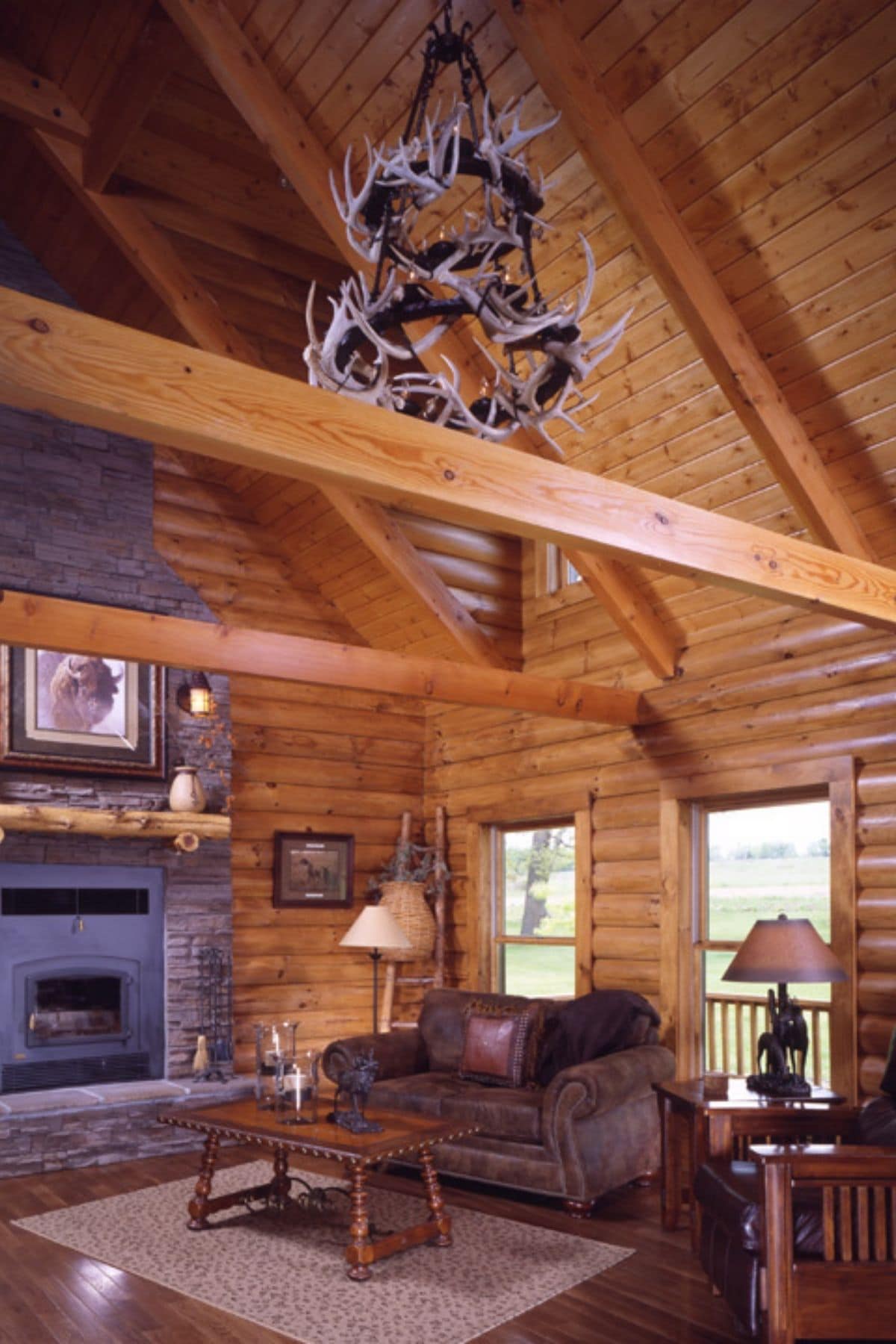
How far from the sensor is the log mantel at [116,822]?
6332 millimetres

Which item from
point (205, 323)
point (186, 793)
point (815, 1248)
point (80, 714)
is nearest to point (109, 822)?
point (186, 793)

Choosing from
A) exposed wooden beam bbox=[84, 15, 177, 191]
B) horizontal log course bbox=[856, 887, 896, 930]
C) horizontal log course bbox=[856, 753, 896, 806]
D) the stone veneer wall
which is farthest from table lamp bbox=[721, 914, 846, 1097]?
exposed wooden beam bbox=[84, 15, 177, 191]

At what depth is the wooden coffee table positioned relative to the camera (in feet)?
14.1

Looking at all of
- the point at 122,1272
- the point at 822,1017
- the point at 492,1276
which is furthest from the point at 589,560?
the point at 122,1272

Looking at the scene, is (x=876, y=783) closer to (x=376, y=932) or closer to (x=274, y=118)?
(x=376, y=932)

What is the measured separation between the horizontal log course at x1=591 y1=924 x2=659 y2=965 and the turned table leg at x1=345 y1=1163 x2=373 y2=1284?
254 centimetres

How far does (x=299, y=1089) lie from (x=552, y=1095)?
114cm

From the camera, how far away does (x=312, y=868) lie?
793cm

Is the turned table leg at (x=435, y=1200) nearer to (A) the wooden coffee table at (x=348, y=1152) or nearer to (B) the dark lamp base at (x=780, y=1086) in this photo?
(A) the wooden coffee table at (x=348, y=1152)

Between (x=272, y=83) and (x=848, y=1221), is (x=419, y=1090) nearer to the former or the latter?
(x=848, y=1221)

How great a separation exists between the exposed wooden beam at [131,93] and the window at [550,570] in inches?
133

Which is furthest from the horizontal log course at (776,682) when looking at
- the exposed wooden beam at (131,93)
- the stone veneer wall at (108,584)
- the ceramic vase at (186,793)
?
the exposed wooden beam at (131,93)

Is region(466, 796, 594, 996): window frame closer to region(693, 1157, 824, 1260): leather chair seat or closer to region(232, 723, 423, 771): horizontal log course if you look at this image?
region(232, 723, 423, 771): horizontal log course

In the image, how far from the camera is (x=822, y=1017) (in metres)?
5.87
